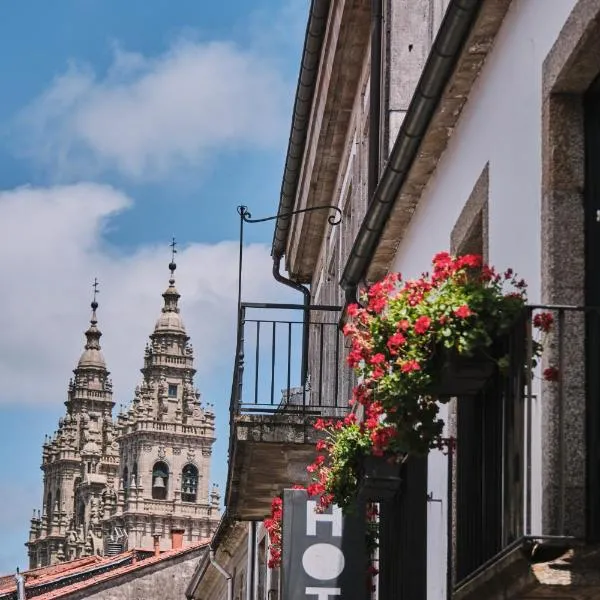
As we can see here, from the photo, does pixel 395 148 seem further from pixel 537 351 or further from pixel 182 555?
pixel 182 555

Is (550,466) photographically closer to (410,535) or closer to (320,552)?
(410,535)

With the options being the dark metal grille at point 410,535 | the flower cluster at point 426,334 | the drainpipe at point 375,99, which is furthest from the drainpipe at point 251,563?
the flower cluster at point 426,334

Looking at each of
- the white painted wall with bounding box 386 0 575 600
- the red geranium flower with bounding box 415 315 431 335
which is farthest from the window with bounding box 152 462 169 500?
the red geranium flower with bounding box 415 315 431 335

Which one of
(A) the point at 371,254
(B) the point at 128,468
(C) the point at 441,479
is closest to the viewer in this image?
(C) the point at 441,479

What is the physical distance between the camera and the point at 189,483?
6255 inches

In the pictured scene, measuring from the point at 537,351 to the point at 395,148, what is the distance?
3.50m

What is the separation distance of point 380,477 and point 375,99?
5.26 m

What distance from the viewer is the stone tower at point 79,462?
174 meters

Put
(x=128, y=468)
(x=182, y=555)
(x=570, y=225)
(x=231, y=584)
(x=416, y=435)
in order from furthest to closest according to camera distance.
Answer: (x=128, y=468) → (x=182, y=555) → (x=231, y=584) → (x=416, y=435) → (x=570, y=225)

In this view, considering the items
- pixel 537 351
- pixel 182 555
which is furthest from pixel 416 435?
pixel 182 555

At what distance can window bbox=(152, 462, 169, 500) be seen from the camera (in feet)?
519

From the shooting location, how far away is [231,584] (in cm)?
3406

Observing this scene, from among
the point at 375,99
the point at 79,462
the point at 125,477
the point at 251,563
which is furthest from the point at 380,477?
the point at 79,462

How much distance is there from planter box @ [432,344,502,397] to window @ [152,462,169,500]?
151 m
